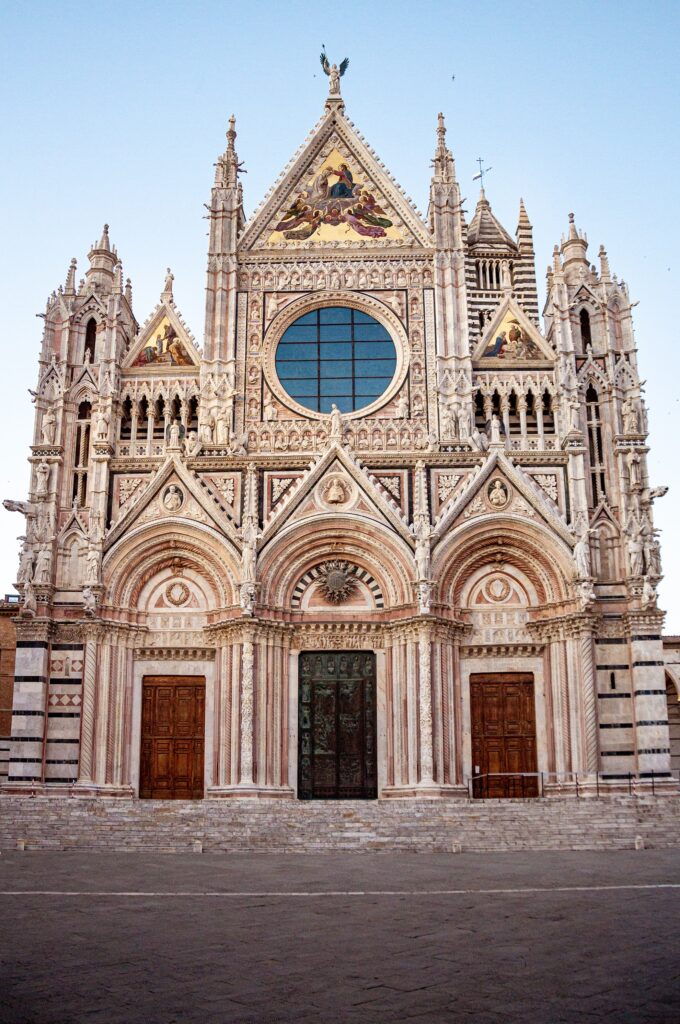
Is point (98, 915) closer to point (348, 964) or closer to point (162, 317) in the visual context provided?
point (348, 964)

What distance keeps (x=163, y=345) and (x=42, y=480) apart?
4903 millimetres

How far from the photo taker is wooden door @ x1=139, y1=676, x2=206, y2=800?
79.0 feet

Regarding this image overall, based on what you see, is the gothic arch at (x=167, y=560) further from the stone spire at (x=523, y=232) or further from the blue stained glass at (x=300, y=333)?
the stone spire at (x=523, y=232)

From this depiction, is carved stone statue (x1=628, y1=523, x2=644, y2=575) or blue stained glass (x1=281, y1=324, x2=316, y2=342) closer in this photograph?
carved stone statue (x1=628, y1=523, x2=644, y2=575)

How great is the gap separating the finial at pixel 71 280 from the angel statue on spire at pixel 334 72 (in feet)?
29.3

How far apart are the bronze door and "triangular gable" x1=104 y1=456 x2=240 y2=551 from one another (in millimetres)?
4096

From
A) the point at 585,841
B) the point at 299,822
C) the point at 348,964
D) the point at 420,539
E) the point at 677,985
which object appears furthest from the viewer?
the point at 420,539

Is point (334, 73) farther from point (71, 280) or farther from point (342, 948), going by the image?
point (342, 948)

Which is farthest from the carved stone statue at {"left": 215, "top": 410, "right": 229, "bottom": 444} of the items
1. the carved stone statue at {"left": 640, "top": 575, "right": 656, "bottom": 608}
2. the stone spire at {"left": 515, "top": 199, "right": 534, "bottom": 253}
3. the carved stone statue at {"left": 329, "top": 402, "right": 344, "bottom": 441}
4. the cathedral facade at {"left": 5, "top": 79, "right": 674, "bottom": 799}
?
the stone spire at {"left": 515, "top": 199, "right": 534, "bottom": 253}

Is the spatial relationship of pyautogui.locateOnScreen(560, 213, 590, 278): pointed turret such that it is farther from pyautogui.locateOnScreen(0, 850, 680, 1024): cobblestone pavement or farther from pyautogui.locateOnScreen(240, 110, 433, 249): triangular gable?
pyautogui.locateOnScreen(0, 850, 680, 1024): cobblestone pavement

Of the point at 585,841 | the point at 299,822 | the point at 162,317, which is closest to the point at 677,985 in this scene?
the point at 585,841

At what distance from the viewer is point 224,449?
1011 inches

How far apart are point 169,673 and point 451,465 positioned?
8.53 metres

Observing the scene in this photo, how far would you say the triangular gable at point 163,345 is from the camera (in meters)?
27.1
